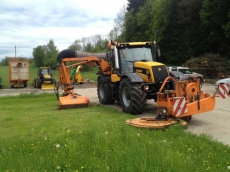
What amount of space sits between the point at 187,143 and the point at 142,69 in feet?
17.5

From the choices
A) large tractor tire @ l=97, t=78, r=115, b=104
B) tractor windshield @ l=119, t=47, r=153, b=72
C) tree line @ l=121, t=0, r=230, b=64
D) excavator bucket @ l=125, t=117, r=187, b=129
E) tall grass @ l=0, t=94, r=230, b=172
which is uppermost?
tree line @ l=121, t=0, r=230, b=64

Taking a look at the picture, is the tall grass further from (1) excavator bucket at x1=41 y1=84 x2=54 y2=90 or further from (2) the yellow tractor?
(2) the yellow tractor

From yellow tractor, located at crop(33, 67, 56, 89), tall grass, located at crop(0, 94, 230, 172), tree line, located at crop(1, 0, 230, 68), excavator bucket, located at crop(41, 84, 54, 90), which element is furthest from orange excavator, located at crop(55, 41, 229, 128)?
tree line, located at crop(1, 0, 230, 68)

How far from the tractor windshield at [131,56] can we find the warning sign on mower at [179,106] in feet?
12.9

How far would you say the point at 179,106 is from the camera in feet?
27.1

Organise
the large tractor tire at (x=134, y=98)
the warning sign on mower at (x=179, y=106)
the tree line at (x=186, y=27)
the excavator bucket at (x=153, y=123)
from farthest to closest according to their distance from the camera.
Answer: the tree line at (x=186, y=27) → the large tractor tire at (x=134, y=98) → the warning sign on mower at (x=179, y=106) → the excavator bucket at (x=153, y=123)

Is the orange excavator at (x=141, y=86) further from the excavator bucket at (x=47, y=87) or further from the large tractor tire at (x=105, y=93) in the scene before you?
the excavator bucket at (x=47, y=87)

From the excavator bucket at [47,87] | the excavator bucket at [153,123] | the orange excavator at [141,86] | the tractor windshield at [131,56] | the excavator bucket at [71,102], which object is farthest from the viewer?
the excavator bucket at [47,87]

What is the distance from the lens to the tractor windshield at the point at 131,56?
39.3ft

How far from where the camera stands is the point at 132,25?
70.8 m

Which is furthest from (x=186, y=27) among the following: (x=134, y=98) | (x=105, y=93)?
(x=134, y=98)

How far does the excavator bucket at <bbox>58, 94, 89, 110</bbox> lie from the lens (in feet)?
42.2

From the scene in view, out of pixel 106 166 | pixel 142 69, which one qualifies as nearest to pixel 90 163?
pixel 106 166

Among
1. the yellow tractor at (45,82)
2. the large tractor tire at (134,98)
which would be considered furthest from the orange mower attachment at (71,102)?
the yellow tractor at (45,82)
